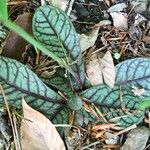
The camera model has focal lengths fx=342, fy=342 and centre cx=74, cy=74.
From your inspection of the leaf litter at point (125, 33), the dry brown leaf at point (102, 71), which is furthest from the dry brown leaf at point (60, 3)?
the dry brown leaf at point (102, 71)

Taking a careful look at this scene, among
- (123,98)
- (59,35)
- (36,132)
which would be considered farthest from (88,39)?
(36,132)

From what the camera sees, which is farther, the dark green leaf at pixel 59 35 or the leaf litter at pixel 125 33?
the leaf litter at pixel 125 33

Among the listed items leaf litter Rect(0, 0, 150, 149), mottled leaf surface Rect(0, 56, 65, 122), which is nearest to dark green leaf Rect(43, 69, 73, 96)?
mottled leaf surface Rect(0, 56, 65, 122)

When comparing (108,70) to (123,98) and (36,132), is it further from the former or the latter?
(36,132)

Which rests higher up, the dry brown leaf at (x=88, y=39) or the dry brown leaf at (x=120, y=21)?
the dry brown leaf at (x=120, y=21)

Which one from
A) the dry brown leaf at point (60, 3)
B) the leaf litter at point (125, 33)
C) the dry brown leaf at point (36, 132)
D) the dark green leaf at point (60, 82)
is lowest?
the dry brown leaf at point (36, 132)

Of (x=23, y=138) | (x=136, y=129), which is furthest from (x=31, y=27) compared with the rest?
(x=136, y=129)

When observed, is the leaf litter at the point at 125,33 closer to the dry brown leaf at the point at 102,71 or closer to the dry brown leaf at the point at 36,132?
the dry brown leaf at the point at 102,71

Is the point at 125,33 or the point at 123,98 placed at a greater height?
the point at 125,33
